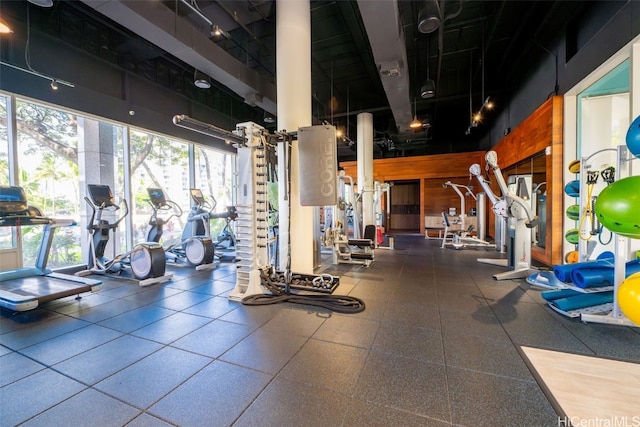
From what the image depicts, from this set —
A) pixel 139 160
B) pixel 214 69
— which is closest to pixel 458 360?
pixel 214 69

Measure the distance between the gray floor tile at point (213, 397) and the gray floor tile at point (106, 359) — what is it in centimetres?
68

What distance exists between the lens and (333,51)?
19.9ft

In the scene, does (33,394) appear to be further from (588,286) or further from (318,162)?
(588,286)

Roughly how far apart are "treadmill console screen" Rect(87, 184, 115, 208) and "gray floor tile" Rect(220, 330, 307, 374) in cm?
418

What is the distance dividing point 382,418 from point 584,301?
2.96 m

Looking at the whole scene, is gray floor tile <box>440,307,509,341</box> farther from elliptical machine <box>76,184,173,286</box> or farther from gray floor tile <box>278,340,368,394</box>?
elliptical machine <box>76,184,173,286</box>

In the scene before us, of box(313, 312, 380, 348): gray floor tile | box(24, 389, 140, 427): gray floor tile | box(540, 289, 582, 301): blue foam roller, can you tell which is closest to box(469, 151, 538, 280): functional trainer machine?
box(540, 289, 582, 301): blue foam roller

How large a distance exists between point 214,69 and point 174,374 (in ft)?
16.3

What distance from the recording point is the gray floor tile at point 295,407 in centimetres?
147

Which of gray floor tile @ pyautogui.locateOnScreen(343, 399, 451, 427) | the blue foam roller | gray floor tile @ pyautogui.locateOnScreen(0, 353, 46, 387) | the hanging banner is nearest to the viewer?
gray floor tile @ pyautogui.locateOnScreen(343, 399, 451, 427)

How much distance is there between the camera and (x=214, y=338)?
2.46 metres

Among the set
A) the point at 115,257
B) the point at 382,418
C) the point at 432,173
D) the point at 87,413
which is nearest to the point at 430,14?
the point at 382,418

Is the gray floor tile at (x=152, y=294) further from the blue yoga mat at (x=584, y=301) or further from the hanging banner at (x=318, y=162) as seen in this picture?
the blue yoga mat at (x=584, y=301)

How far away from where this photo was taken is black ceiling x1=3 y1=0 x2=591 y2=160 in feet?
14.9
